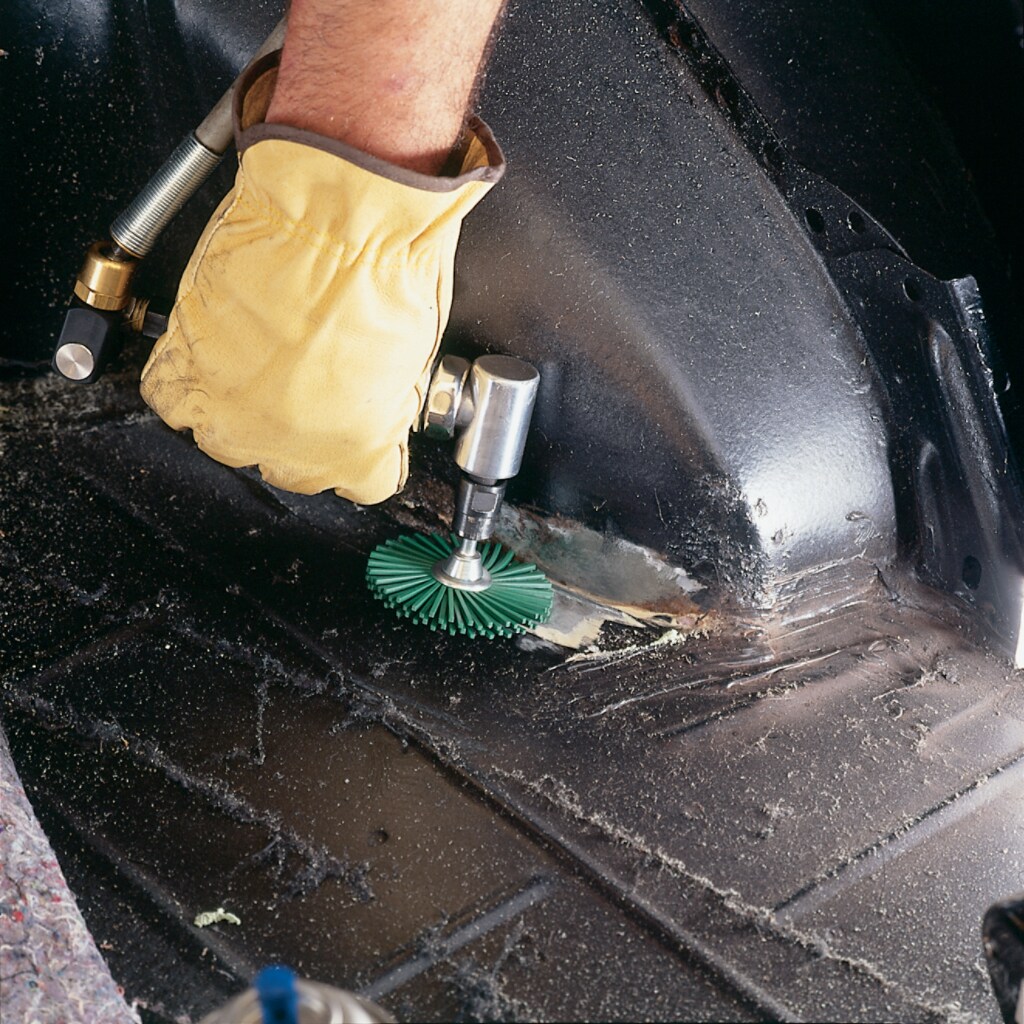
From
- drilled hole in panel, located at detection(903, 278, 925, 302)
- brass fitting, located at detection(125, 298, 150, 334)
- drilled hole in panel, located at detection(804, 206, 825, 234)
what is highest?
drilled hole in panel, located at detection(804, 206, 825, 234)

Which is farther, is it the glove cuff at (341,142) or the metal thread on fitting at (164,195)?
the metal thread on fitting at (164,195)

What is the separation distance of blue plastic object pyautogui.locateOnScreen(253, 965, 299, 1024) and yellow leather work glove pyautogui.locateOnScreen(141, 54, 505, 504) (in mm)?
647

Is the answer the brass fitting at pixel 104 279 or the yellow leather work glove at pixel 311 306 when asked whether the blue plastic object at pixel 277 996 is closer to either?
the yellow leather work glove at pixel 311 306

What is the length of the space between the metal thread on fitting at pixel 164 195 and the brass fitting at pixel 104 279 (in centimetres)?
2

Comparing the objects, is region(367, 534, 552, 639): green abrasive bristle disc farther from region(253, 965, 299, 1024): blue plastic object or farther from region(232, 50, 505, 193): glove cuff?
region(253, 965, 299, 1024): blue plastic object

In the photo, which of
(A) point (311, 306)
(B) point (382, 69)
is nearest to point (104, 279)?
(A) point (311, 306)

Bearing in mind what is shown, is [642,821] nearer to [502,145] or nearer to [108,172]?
[502,145]

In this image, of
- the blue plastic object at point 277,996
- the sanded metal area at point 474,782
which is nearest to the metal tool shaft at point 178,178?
the sanded metal area at point 474,782

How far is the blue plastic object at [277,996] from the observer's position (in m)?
0.52

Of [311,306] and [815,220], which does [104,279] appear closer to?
[311,306]

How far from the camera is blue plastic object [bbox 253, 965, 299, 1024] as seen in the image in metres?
0.52

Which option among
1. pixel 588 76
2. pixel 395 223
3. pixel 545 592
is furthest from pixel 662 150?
pixel 545 592

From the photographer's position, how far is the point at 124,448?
143cm

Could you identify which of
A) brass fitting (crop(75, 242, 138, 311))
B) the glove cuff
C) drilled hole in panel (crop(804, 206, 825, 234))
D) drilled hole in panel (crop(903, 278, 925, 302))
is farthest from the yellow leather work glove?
drilled hole in panel (crop(903, 278, 925, 302))
